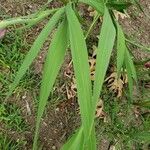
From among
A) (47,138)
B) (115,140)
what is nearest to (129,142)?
(115,140)

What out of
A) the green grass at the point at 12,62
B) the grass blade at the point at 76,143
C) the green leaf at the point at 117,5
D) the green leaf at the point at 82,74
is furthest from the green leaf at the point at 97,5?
the green grass at the point at 12,62

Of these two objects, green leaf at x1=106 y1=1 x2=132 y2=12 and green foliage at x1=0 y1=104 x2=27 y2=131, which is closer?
green leaf at x1=106 y1=1 x2=132 y2=12

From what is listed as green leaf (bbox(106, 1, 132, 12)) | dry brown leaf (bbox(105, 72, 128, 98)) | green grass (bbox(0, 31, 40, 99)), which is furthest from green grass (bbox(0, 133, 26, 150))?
green leaf (bbox(106, 1, 132, 12))

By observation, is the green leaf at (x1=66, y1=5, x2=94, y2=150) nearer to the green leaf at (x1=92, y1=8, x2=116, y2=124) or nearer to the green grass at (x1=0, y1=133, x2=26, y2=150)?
the green leaf at (x1=92, y1=8, x2=116, y2=124)

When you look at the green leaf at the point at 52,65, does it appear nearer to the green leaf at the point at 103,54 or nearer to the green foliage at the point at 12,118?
the green leaf at the point at 103,54

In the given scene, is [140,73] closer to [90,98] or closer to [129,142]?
[129,142]

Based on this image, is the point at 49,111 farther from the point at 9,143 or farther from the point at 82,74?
the point at 82,74
